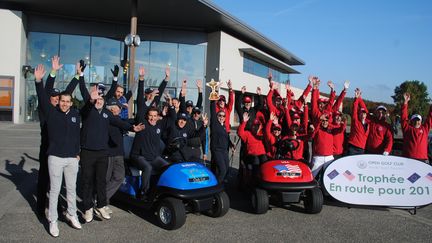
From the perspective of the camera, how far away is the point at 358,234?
4672mm

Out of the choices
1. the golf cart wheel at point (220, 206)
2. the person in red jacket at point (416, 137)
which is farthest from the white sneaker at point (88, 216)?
the person in red jacket at point (416, 137)

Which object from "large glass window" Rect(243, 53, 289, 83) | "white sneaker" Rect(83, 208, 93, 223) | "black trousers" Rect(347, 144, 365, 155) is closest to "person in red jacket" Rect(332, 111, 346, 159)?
"black trousers" Rect(347, 144, 365, 155)

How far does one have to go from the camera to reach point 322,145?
6363 millimetres

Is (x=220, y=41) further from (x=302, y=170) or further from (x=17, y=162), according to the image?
(x=302, y=170)


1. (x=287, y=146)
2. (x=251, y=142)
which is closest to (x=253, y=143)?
(x=251, y=142)

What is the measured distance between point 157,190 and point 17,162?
19.6 ft

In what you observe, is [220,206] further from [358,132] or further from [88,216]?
[358,132]

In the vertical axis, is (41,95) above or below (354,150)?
above

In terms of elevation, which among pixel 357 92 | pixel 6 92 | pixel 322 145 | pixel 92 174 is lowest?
pixel 92 174

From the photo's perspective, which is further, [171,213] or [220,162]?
[220,162]

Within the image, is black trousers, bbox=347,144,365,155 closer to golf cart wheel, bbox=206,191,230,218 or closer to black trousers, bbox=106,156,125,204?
golf cart wheel, bbox=206,191,230,218

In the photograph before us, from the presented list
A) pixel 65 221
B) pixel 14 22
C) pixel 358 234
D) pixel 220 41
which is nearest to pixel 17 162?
pixel 65 221

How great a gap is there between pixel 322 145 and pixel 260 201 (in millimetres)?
1825

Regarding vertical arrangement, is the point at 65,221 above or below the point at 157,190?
below
